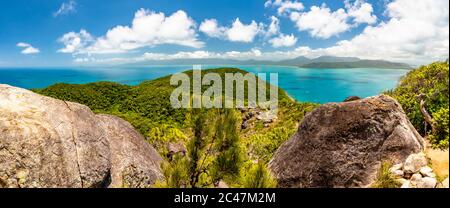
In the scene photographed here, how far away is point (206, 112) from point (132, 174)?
5184 mm

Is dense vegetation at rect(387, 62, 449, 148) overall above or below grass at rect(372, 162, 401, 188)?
above

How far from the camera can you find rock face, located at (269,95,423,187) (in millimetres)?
10922

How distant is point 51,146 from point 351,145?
9.23 metres

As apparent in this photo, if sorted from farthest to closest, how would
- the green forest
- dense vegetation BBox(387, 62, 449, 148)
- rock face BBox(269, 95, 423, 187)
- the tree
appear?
dense vegetation BBox(387, 62, 449, 148)
rock face BBox(269, 95, 423, 187)
the green forest
the tree

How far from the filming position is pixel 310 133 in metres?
12.3

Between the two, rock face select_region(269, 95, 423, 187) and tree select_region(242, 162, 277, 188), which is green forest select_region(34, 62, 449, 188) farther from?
rock face select_region(269, 95, 423, 187)

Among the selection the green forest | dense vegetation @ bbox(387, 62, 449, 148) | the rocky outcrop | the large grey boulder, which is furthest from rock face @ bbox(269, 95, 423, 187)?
the large grey boulder

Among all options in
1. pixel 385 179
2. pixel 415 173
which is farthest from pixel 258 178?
pixel 415 173

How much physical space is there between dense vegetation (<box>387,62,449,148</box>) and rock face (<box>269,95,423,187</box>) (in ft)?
3.03

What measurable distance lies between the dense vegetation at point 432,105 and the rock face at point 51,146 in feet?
36.9

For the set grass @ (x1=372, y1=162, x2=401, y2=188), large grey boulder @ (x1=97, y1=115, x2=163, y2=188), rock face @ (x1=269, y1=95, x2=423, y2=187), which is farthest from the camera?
rock face @ (x1=269, y1=95, x2=423, y2=187)
